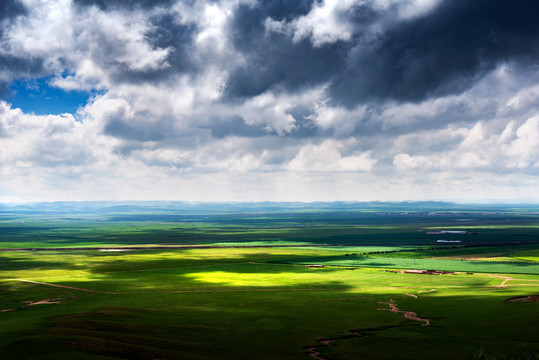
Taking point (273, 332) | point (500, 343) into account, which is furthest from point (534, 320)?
point (273, 332)

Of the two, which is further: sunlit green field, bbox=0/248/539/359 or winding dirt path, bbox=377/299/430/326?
winding dirt path, bbox=377/299/430/326

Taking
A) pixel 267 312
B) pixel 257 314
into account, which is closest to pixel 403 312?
pixel 267 312

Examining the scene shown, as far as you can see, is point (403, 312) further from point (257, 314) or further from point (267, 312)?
point (257, 314)

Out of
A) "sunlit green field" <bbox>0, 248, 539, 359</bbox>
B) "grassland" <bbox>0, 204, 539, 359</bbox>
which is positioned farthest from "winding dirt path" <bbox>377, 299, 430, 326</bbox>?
"sunlit green field" <bbox>0, 248, 539, 359</bbox>

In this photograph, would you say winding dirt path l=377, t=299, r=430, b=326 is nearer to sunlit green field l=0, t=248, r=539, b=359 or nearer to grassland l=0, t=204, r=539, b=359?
grassland l=0, t=204, r=539, b=359

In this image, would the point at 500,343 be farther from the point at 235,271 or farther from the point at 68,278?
the point at 68,278

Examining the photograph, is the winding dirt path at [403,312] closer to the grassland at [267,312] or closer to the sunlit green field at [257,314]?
the grassland at [267,312]

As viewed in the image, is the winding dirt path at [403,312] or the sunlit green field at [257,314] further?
the winding dirt path at [403,312]

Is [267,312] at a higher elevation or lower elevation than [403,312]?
higher

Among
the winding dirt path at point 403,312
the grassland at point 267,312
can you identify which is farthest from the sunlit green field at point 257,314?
the winding dirt path at point 403,312

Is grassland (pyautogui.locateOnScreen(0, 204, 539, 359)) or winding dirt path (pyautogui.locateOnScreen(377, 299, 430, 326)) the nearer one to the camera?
grassland (pyautogui.locateOnScreen(0, 204, 539, 359))

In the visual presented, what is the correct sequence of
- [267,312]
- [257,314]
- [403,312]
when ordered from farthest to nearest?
[267,312]
[403,312]
[257,314]
